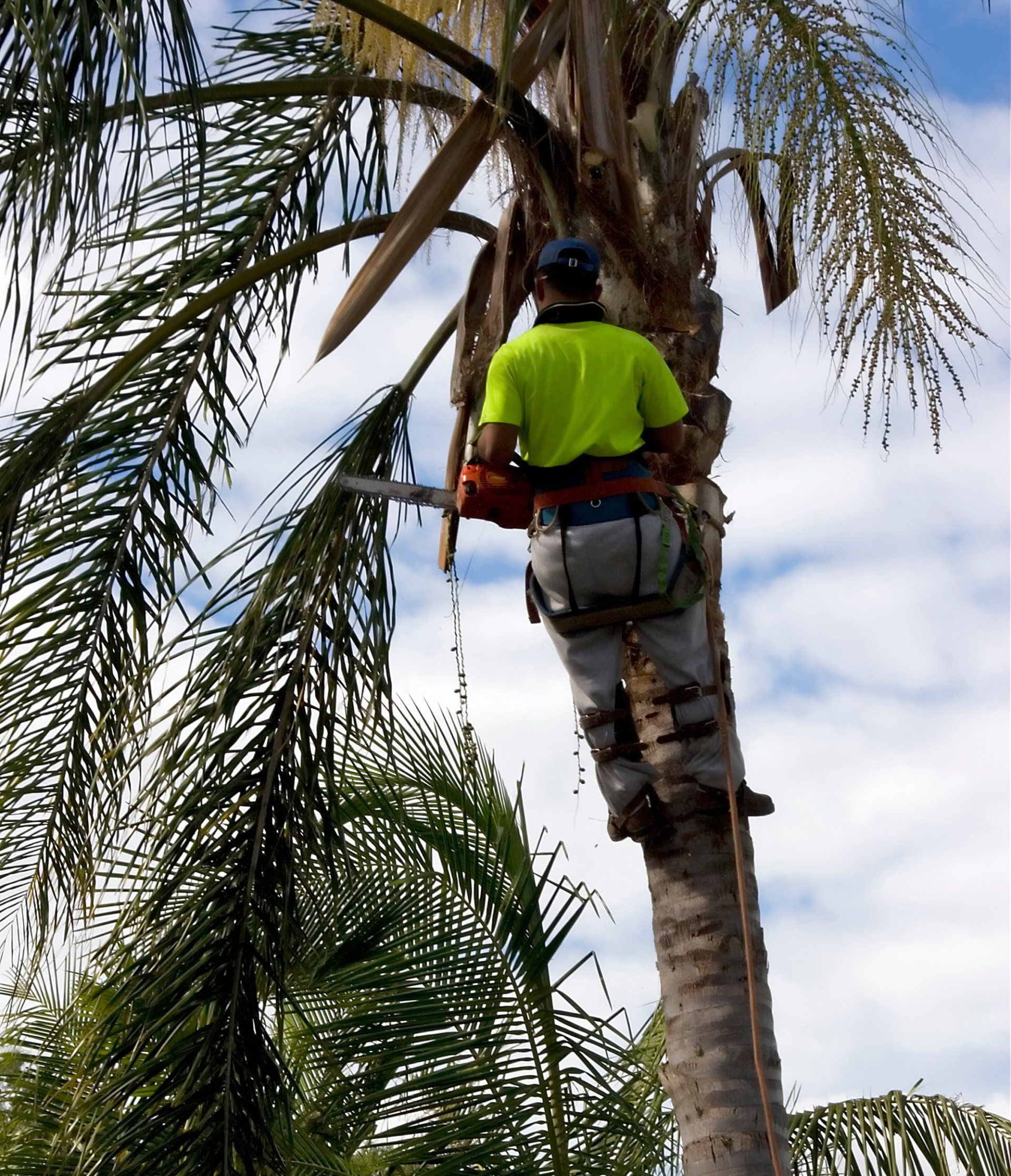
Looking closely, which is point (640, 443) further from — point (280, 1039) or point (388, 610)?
point (280, 1039)

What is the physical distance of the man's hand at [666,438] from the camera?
4.75m

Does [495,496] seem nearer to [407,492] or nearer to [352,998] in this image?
[407,492]

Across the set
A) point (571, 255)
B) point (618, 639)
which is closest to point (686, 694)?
point (618, 639)

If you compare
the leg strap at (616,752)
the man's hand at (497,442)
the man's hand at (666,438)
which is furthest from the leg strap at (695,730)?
the man's hand at (497,442)

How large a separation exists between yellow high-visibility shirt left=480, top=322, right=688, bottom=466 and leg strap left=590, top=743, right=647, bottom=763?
865mm

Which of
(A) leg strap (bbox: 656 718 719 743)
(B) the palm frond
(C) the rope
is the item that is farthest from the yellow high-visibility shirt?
(A) leg strap (bbox: 656 718 719 743)

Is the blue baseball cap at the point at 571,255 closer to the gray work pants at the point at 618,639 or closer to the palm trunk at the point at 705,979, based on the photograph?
the gray work pants at the point at 618,639

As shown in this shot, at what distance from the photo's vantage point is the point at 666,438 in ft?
15.7

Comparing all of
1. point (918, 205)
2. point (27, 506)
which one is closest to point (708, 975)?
point (918, 205)

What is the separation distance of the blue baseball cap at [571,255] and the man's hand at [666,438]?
1.70ft

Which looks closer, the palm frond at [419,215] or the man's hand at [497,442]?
the man's hand at [497,442]

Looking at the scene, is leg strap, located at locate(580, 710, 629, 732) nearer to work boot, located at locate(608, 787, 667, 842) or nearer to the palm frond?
work boot, located at locate(608, 787, 667, 842)

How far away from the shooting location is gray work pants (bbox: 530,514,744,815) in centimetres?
458

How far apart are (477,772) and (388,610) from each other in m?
1.14
